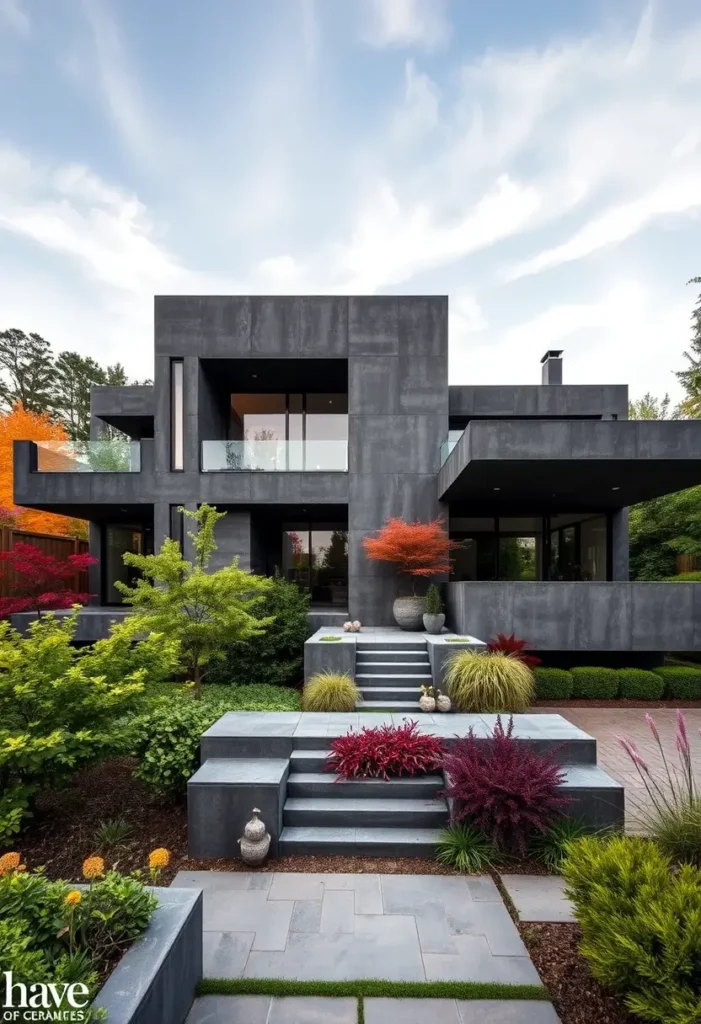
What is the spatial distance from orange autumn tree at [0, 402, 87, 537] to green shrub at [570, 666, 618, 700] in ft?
50.6

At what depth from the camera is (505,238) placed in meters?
18.0

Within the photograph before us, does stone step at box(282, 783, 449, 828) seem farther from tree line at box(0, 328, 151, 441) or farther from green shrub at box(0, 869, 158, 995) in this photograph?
tree line at box(0, 328, 151, 441)

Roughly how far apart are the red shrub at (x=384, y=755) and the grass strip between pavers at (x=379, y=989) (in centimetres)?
200

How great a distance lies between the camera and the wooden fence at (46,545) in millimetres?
11773

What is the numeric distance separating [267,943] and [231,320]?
1171 cm

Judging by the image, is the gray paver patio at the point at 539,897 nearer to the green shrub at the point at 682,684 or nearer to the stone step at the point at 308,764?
the stone step at the point at 308,764

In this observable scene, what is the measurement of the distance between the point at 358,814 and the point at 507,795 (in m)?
1.47

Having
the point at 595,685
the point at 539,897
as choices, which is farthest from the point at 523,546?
the point at 539,897

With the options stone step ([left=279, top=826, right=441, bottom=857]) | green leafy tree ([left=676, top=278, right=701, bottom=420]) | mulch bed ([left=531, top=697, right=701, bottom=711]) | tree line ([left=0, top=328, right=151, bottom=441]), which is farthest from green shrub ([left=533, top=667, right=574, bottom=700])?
tree line ([left=0, top=328, right=151, bottom=441])

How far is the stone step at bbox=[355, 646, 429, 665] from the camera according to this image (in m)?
8.60

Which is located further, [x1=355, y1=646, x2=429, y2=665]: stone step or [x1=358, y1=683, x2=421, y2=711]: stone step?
[x1=355, y1=646, x2=429, y2=665]: stone step

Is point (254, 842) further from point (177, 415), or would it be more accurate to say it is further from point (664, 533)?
point (664, 533)

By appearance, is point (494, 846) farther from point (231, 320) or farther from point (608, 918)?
point (231, 320)

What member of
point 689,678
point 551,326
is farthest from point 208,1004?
point 551,326
